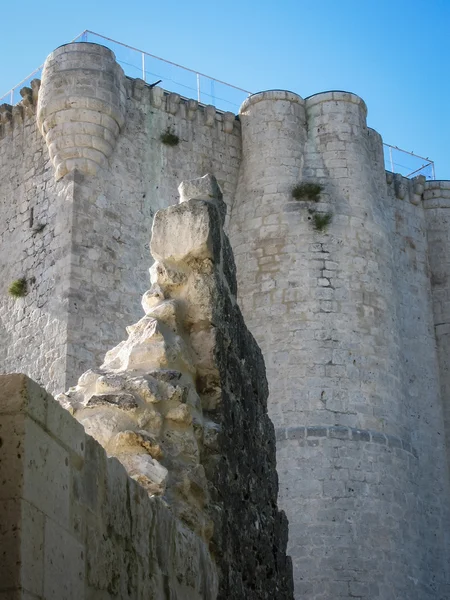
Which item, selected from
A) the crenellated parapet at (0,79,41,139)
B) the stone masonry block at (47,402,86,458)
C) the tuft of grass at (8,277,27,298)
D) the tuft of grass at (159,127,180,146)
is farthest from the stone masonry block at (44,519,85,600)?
the crenellated parapet at (0,79,41,139)

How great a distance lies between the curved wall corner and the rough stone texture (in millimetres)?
9570

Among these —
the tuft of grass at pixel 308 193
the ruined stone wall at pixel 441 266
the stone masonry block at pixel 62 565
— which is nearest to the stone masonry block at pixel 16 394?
the stone masonry block at pixel 62 565

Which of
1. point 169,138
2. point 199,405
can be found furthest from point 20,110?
point 199,405

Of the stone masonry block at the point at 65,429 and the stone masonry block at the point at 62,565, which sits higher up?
the stone masonry block at the point at 65,429

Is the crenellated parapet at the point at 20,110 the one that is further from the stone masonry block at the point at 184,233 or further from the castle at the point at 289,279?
the stone masonry block at the point at 184,233

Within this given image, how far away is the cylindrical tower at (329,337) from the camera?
1283cm

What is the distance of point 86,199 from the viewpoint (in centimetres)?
1338

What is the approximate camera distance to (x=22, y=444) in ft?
10.2

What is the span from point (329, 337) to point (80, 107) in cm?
382

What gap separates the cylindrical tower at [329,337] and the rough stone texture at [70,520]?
8.64 meters

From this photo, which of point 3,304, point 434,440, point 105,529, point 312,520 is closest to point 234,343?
point 105,529

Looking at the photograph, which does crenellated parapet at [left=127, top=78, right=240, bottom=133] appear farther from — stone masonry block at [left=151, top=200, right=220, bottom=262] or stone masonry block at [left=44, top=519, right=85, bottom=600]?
stone masonry block at [left=44, top=519, right=85, bottom=600]

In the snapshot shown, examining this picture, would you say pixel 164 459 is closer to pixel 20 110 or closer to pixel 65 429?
pixel 65 429

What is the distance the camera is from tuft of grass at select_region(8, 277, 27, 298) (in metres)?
13.6
